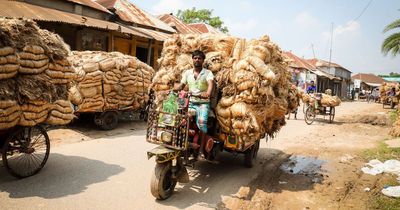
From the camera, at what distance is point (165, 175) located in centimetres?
489

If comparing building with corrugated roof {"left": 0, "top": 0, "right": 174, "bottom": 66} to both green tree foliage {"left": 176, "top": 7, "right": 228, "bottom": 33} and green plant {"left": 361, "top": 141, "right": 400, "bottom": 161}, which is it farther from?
green tree foliage {"left": 176, "top": 7, "right": 228, "bottom": 33}

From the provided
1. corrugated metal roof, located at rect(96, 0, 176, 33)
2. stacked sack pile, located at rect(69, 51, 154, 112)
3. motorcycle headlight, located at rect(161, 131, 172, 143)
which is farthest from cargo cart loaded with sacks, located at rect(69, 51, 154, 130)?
corrugated metal roof, located at rect(96, 0, 176, 33)

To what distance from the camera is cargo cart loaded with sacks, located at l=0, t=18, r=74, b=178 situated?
4.84 m

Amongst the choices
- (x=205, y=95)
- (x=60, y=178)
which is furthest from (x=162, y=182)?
(x=60, y=178)

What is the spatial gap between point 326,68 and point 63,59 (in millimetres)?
54574

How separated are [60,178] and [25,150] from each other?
77 centimetres

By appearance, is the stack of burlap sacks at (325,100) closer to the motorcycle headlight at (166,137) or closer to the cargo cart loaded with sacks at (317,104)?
the cargo cart loaded with sacks at (317,104)

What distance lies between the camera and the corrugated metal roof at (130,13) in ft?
64.2

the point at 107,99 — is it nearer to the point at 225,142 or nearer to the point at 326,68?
the point at 225,142

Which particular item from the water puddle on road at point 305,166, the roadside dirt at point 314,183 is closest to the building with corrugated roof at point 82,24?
the roadside dirt at point 314,183

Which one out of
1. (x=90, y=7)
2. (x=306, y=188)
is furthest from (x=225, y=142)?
(x=90, y=7)

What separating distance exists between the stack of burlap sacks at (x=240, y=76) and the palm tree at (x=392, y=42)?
18508 mm

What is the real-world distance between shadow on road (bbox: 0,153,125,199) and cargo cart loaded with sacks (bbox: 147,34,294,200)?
128 cm

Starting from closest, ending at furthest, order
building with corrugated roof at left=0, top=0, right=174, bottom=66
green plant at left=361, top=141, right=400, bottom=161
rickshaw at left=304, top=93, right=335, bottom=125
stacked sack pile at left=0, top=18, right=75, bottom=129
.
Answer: stacked sack pile at left=0, top=18, right=75, bottom=129, green plant at left=361, top=141, right=400, bottom=161, building with corrugated roof at left=0, top=0, right=174, bottom=66, rickshaw at left=304, top=93, right=335, bottom=125
